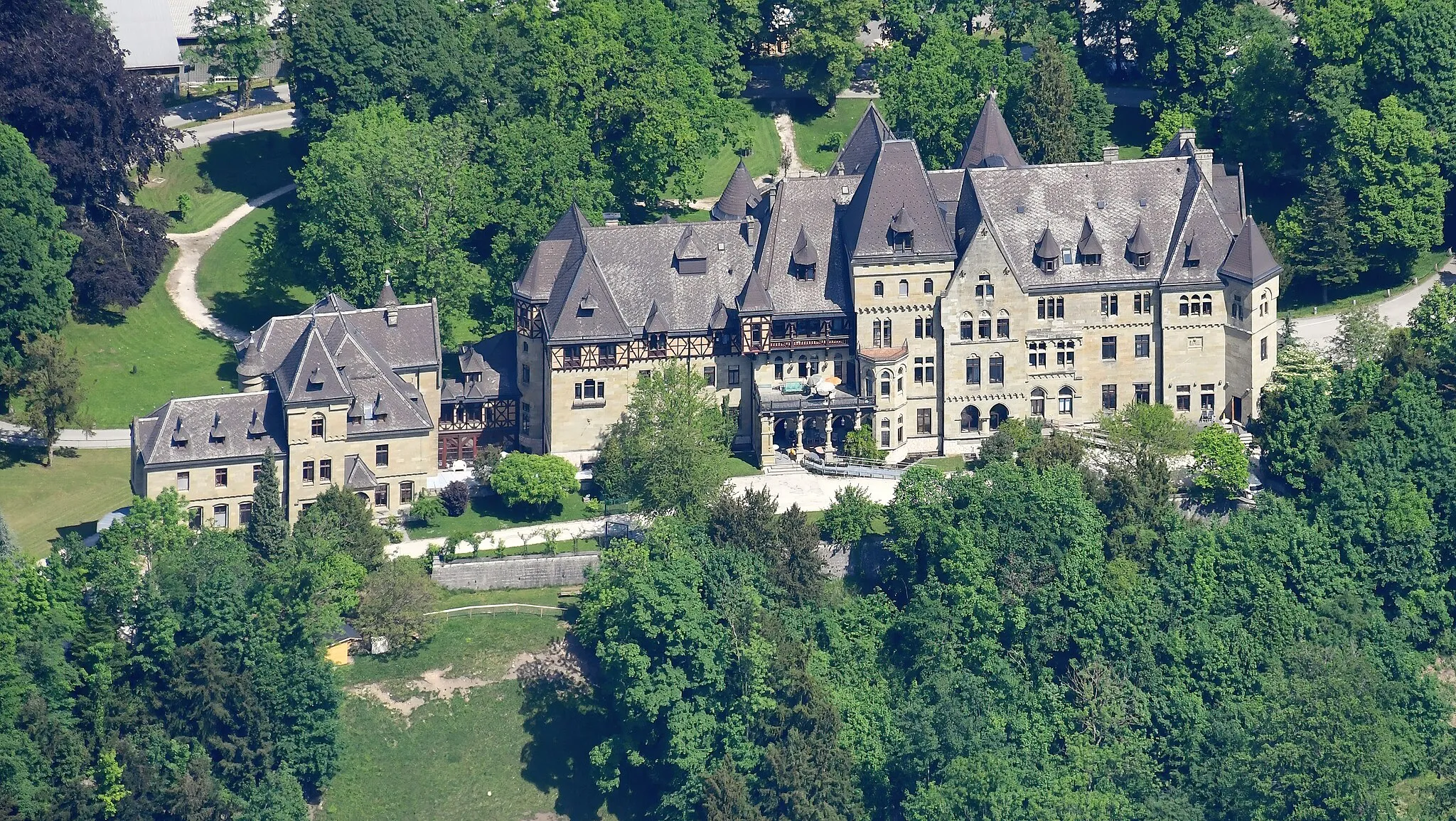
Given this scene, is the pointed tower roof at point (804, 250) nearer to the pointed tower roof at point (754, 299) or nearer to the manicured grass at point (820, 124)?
the pointed tower roof at point (754, 299)

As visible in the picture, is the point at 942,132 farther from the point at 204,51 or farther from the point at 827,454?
the point at 204,51

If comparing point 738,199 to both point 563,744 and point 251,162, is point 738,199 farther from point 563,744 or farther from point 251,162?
point 251,162

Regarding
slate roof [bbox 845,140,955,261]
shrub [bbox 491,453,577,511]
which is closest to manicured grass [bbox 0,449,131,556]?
shrub [bbox 491,453,577,511]

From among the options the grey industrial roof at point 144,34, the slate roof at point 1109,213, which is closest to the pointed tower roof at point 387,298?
the slate roof at point 1109,213

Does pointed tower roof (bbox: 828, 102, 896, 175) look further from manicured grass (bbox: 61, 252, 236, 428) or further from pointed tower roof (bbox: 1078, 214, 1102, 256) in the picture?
manicured grass (bbox: 61, 252, 236, 428)

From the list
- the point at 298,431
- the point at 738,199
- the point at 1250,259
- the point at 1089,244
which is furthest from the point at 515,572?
the point at 1250,259
